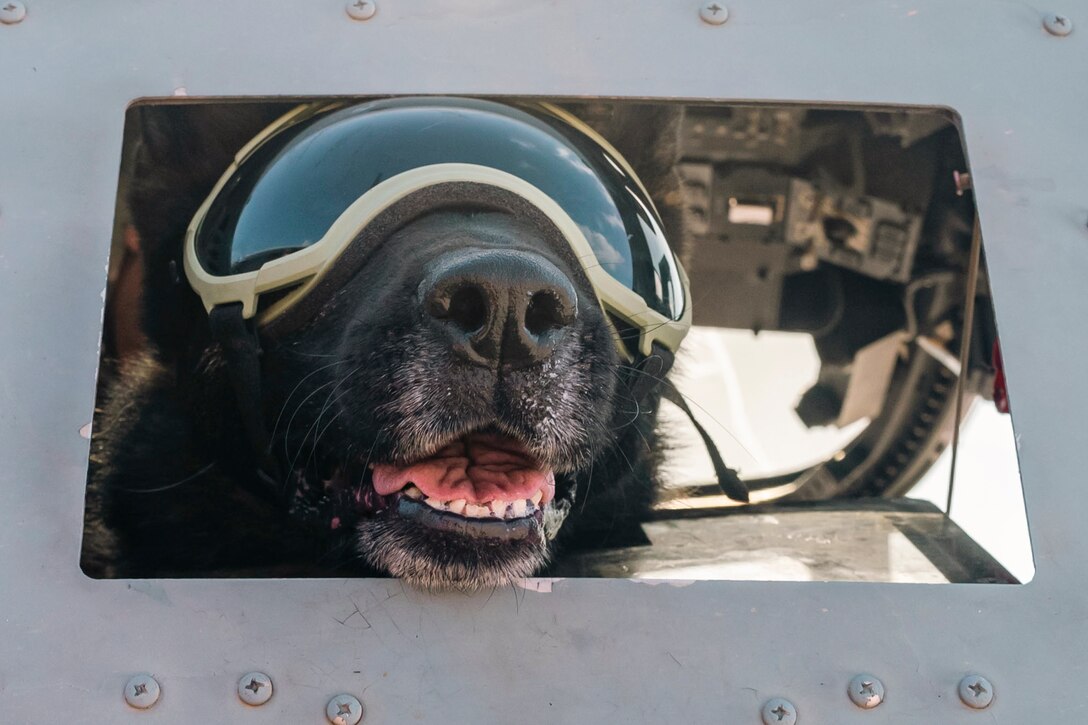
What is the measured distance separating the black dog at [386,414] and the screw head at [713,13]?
305mm

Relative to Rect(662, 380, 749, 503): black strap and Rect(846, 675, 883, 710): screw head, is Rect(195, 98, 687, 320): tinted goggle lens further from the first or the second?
Rect(846, 675, 883, 710): screw head

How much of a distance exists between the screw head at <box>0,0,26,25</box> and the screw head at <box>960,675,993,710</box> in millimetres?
1721

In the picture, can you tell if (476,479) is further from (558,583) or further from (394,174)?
(394,174)

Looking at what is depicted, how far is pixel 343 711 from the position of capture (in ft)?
5.20

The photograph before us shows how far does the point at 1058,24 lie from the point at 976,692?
119 cm

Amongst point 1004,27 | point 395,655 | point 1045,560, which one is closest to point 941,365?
point 1004,27

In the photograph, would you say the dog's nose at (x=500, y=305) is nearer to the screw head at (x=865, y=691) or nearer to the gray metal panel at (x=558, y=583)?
the gray metal panel at (x=558, y=583)

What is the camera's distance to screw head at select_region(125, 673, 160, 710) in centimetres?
157

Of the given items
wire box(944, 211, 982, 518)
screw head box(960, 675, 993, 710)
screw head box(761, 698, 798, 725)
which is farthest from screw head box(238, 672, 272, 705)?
wire box(944, 211, 982, 518)

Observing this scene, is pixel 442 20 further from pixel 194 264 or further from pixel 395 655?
pixel 395 655

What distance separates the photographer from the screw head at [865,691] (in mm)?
1621

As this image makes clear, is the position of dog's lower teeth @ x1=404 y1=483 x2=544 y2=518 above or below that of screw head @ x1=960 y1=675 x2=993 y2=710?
above

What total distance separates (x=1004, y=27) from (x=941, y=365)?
1223 mm

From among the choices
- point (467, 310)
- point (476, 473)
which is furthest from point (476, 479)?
point (467, 310)
